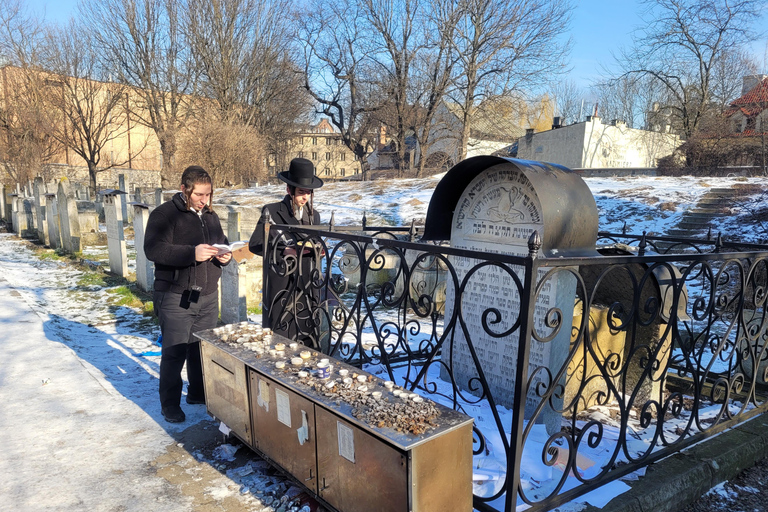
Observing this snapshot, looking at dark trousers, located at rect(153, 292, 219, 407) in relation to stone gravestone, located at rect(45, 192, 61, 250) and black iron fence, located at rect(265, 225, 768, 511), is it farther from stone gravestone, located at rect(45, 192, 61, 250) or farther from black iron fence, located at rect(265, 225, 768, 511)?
stone gravestone, located at rect(45, 192, 61, 250)

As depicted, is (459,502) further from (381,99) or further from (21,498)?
(381,99)

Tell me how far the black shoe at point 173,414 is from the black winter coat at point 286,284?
30.5 inches

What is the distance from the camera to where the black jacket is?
3.01 m

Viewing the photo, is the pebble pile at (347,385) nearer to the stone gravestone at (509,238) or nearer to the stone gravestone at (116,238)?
the stone gravestone at (509,238)

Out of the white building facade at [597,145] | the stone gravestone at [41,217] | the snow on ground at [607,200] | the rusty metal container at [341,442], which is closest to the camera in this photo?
the rusty metal container at [341,442]

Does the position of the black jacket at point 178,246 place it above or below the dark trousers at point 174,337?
above

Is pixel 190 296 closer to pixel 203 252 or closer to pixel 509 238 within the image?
pixel 203 252

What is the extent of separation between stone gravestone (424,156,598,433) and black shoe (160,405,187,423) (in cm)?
175

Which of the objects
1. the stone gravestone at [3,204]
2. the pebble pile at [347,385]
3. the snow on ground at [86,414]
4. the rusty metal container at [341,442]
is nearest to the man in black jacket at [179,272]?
the snow on ground at [86,414]

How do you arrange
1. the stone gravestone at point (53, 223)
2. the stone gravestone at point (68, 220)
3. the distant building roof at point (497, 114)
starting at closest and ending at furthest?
1. the stone gravestone at point (68, 220)
2. the stone gravestone at point (53, 223)
3. the distant building roof at point (497, 114)

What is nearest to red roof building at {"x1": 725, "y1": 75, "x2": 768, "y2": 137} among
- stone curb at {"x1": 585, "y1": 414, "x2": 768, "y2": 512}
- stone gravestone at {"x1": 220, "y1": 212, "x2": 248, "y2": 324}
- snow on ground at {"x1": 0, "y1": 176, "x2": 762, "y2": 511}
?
stone curb at {"x1": 585, "y1": 414, "x2": 768, "y2": 512}

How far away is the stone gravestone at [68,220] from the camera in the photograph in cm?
1004

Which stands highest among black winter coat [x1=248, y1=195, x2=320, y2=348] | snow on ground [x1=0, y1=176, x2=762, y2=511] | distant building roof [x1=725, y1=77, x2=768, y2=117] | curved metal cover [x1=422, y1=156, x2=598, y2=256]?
distant building roof [x1=725, y1=77, x2=768, y2=117]

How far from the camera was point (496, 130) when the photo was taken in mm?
24953
